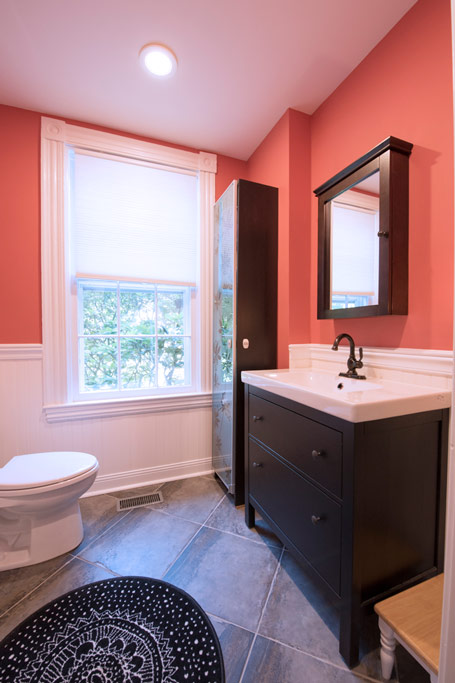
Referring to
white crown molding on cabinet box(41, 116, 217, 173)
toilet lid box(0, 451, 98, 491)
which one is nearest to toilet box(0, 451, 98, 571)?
toilet lid box(0, 451, 98, 491)

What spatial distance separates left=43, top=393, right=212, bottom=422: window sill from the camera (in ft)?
6.27

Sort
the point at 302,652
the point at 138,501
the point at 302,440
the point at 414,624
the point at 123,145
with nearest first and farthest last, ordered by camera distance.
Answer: the point at 414,624
the point at 302,652
the point at 302,440
the point at 138,501
the point at 123,145

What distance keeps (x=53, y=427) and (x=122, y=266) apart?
1.23m

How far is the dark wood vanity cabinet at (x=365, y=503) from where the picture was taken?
0.89 metres

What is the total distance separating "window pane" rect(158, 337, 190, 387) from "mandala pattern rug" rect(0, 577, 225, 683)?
4.21 ft

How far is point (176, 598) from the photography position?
120cm

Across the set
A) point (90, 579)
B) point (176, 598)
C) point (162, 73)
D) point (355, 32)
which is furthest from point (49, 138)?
point (176, 598)

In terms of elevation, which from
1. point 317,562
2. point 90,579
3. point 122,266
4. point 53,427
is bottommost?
point 90,579

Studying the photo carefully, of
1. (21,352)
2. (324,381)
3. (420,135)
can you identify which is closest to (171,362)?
(21,352)

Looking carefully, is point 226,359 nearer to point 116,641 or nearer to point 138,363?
point 138,363

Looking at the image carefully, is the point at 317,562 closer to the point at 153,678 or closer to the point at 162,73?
the point at 153,678

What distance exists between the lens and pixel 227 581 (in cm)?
128

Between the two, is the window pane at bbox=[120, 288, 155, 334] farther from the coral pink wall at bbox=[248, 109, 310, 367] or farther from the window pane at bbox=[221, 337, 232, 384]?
the coral pink wall at bbox=[248, 109, 310, 367]

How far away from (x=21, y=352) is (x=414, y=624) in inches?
91.5
